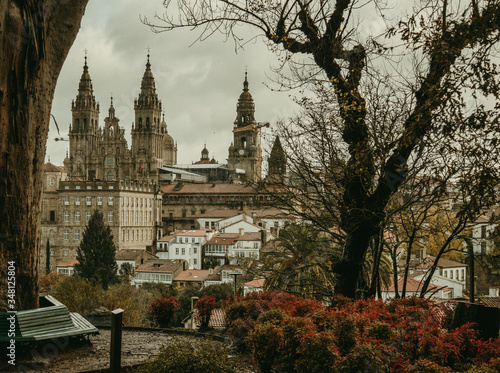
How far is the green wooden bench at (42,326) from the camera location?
5.59m

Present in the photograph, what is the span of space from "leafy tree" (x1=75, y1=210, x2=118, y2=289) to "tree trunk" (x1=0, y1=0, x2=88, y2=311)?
42.5m

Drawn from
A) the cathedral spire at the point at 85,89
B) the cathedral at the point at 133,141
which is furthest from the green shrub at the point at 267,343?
the cathedral spire at the point at 85,89

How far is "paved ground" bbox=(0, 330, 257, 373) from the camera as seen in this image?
5754 mm

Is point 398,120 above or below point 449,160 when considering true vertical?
above

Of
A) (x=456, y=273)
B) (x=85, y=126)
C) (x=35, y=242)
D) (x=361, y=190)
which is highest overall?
(x=85, y=126)

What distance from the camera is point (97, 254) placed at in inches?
1957

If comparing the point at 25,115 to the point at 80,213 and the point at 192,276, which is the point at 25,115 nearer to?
the point at 192,276

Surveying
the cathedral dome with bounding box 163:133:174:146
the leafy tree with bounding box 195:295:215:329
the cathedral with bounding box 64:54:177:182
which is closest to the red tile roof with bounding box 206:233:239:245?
the cathedral with bounding box 64:54:177:182

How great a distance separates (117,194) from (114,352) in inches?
2455

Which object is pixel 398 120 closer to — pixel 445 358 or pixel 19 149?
pixel 445 358

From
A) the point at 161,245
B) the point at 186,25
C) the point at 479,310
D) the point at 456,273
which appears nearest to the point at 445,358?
the point at 479,310

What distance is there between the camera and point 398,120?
8359 millimetres

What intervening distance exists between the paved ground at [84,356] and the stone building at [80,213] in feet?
195

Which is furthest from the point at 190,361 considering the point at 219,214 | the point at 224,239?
the point at 219,214
